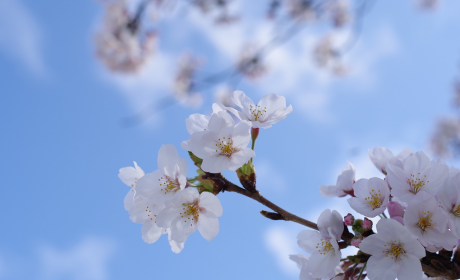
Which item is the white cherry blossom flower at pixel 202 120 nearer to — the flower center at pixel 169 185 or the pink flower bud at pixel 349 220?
the flower center at pixel 169 185

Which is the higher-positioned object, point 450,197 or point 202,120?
point 202,120

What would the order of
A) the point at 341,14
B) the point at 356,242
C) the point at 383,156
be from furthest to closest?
the point at 341,14 → the point at 383,156 → the point at 356,242

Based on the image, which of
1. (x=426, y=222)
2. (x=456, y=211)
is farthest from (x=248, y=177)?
Result: (x=456, y=211)

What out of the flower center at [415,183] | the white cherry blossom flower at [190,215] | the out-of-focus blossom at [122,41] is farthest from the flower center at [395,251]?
the out-of-focus blossom at [122,41]

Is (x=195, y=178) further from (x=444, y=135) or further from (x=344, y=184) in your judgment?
(x=444, y=135)

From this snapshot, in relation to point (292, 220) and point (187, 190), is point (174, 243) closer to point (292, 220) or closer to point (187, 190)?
point (187, 190)

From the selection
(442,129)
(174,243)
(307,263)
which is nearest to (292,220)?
(307,263)
